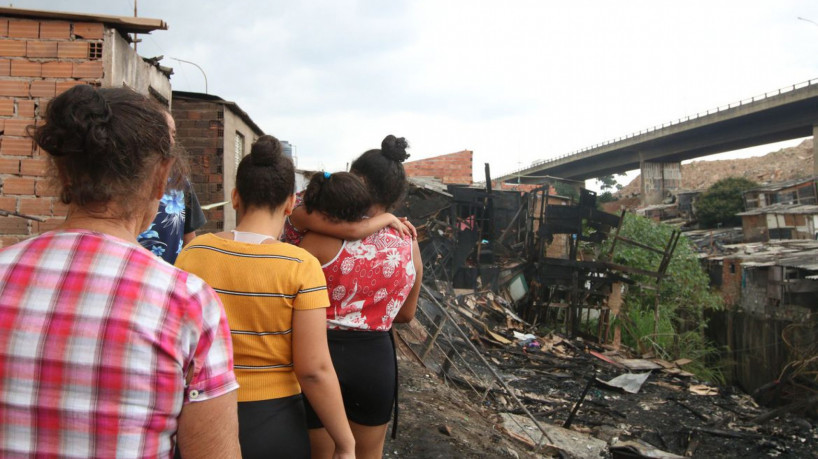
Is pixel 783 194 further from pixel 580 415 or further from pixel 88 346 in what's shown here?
pixel 88 346

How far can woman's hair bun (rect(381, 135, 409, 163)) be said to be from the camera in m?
2.44

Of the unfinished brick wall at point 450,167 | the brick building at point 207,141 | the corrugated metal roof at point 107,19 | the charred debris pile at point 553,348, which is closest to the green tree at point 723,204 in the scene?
the charred debris pile at point 553,348

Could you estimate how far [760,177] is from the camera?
46344 mm

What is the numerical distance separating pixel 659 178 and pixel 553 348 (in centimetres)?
3100

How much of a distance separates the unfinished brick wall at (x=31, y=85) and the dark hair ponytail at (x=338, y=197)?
2.66 m

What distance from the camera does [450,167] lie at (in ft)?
67.8

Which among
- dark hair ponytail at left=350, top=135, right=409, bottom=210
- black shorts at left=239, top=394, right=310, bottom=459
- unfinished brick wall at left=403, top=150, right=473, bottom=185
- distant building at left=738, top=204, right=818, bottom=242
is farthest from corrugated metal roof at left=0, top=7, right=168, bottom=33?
distant building at left=738, top=204, right=818, bottom=242

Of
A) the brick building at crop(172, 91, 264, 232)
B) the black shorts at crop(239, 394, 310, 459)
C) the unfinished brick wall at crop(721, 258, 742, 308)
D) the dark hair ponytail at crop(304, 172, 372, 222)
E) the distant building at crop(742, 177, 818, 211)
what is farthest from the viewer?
the distant building at crop(742, 177, 818, 211)

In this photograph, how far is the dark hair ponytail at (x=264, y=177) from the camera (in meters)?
1.76

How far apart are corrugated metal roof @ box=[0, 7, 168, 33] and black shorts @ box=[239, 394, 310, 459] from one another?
364cm

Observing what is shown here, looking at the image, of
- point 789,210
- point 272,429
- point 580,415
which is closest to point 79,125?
point 272,429

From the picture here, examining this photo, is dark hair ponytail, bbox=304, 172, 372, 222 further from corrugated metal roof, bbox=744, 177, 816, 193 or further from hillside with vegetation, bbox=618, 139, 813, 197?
hillside with vegetation, bbox=618, 139, 813, 197

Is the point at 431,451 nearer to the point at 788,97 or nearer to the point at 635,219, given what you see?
the point at 635,219

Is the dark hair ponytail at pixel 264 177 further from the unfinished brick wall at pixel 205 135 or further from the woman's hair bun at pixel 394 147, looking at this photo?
the unfinished brick wall at pixel 205 135
